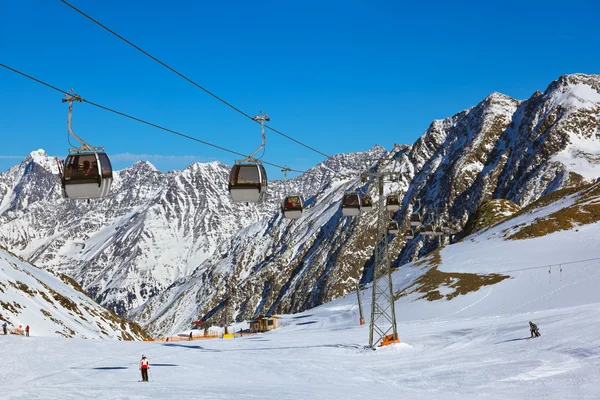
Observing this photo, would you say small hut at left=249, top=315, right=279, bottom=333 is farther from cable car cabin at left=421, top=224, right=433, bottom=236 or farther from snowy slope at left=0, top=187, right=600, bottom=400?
cable car cabin at left=421, top=224, right=433, bottom=236

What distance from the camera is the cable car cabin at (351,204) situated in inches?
1747

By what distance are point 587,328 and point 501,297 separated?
33242mm

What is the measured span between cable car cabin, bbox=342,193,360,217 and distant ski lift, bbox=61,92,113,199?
950 inches

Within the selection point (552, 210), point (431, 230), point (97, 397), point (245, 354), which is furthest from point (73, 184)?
point (552, 210)

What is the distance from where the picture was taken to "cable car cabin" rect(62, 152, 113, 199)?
21.6 metres

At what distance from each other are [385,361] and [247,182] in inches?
898

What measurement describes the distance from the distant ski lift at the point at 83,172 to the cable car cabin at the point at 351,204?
2412 cm

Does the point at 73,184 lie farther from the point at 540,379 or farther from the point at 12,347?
the point at 12,347

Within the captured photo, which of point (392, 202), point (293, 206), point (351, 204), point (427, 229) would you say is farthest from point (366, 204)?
point (427, 229)

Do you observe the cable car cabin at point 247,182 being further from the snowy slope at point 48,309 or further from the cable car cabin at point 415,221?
the cable car cabin at point 415,221

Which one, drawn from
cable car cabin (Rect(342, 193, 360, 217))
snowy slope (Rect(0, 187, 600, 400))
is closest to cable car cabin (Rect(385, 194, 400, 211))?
snowy slope (Rect(0, 187, 600, 400))

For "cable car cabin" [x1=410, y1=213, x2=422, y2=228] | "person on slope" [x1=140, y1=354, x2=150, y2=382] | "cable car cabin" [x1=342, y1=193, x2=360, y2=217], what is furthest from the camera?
"cable car cabin" [x1=410, y1=213, x2=422, y2=228]

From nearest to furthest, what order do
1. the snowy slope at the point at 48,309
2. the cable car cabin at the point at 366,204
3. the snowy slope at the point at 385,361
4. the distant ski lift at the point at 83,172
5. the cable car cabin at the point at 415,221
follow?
the distant ski lift at the point at 83,172 → the snowy slope at the point at 385,361 → the cable car cabin at the point at 366,204 → the snowy slope at the point at 48,309 → the cable car cabin at the point at 415,221

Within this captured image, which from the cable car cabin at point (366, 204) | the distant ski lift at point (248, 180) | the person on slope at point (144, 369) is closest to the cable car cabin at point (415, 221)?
the cable car cabin at point (366, 204)
